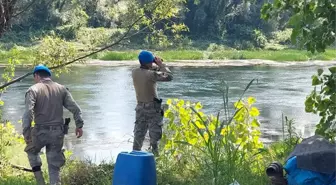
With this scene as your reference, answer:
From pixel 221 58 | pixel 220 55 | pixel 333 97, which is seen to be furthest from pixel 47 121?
pixel 220 55

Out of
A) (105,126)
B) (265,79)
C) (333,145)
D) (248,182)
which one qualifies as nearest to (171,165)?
(248,182)

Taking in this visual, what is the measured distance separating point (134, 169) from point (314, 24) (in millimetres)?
1734

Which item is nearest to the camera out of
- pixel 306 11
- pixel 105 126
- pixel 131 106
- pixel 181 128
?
pixel 306 11

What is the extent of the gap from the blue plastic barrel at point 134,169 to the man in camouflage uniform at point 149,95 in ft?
10.1

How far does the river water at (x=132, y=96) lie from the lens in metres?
13.8

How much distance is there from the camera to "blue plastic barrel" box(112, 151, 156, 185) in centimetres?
445

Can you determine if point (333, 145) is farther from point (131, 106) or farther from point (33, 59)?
point (131, 106)

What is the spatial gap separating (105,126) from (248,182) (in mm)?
10502

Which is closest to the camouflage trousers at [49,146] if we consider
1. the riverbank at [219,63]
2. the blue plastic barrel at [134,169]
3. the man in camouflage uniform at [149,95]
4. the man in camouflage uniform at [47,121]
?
the man in camouflage uniform at [47,121]

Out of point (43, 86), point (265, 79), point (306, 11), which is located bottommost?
point (265, 79)

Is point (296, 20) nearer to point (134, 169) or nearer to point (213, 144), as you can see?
point (213, 144)

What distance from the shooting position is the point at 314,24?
15.5 ft

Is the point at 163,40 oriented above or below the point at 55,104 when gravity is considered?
above

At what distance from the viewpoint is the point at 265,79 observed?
28766 mm
